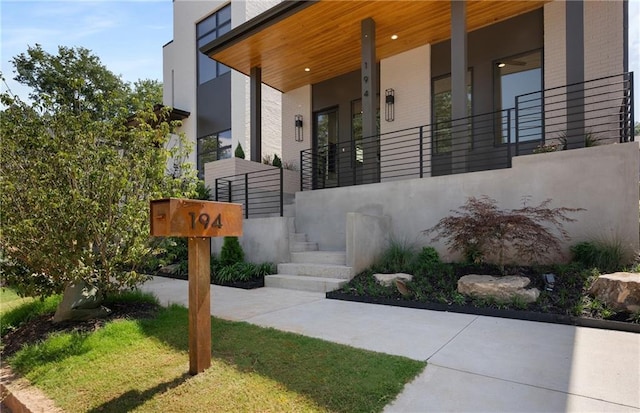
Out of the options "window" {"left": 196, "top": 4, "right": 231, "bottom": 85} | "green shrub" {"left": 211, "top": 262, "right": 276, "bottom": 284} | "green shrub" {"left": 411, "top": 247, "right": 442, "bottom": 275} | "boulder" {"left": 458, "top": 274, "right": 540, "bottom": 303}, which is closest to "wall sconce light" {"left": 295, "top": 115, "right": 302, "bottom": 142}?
"window" {"left": 196, "top": 4, "right": 231, "bottom": 85}

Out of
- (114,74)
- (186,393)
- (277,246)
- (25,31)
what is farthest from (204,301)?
(114,74)

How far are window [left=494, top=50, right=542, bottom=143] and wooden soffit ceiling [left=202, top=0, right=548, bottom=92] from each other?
43.6 inches

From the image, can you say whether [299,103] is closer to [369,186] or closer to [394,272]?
[369,186]

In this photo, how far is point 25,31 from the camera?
5.79m

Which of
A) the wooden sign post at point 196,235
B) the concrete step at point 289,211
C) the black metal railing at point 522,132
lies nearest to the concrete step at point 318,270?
the concrete step at point 289,211

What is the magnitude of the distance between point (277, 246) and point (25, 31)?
5.85 meters

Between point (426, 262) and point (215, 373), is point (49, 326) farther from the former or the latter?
point (426, 262)

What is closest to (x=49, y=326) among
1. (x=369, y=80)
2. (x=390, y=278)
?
(x=390, y=278)

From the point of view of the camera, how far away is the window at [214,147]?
14.3 m

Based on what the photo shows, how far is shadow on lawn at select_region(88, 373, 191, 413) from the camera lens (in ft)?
8.11

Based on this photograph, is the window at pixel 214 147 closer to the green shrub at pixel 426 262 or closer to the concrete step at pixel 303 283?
the concrete step at pixel 303 283

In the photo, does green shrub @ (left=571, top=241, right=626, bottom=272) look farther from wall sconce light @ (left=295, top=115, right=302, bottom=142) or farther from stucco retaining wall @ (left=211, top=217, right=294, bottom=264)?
wall sconce light @ (left=295, top=115, right=302, bottom=142)

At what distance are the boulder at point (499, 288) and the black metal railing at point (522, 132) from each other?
2.99 m

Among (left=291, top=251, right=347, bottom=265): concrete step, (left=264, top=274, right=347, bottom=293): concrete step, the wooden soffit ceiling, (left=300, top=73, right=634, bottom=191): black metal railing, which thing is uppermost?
the wooden soffit ceiling
